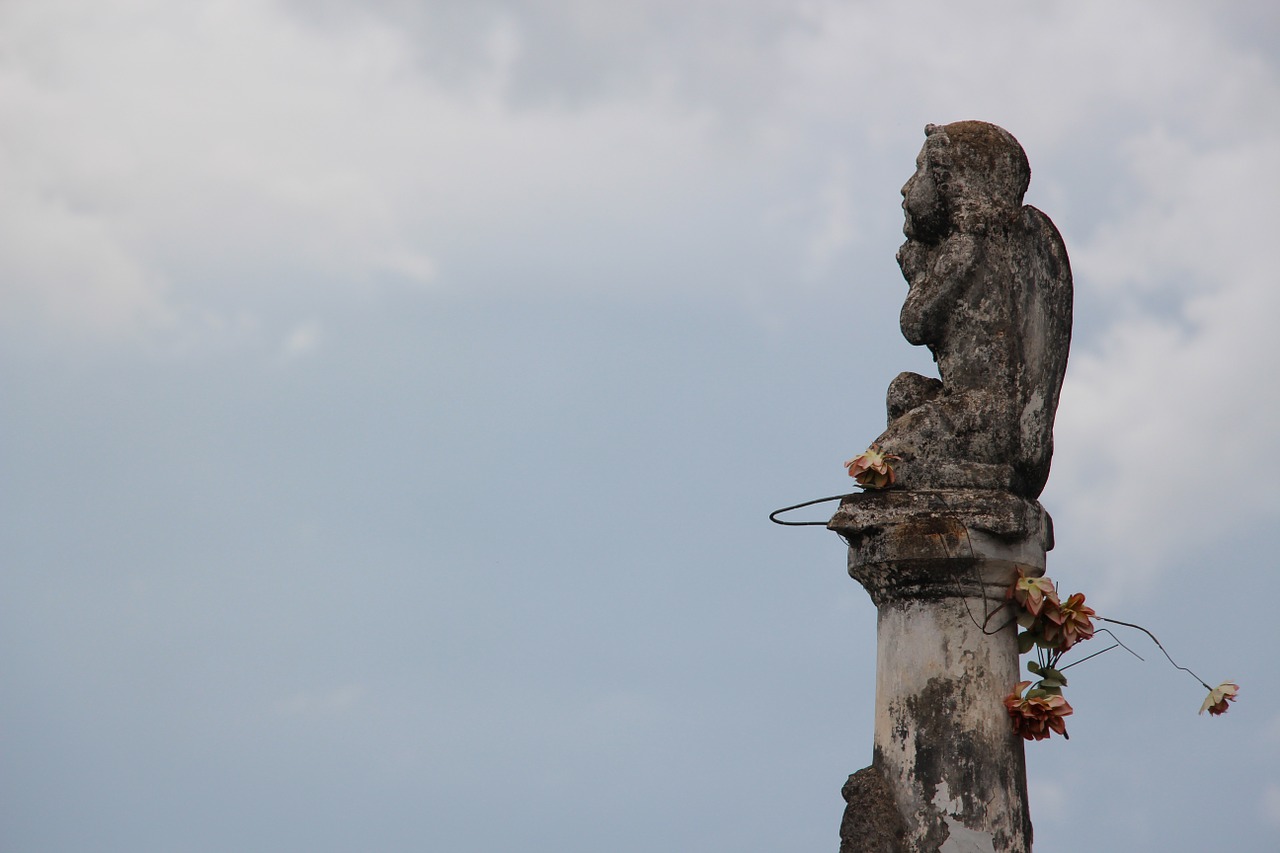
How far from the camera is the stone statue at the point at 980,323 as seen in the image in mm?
8516

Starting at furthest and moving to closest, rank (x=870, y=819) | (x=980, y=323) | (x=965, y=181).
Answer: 1. (x=965, y=181)
2. (x=980, y=323)
3. (x=870, y=819)

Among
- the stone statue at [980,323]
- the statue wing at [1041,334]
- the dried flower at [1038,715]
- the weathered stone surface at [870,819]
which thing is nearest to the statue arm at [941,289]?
the stone statue at [980,323]

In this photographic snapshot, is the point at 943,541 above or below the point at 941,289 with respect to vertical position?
below

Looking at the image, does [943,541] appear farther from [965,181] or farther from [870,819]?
[965,181]

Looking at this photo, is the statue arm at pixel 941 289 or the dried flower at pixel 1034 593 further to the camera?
the statue arm at pixel 941 289

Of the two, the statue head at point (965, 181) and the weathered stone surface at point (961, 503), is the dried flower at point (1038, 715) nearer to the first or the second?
the weathered stone surface at point (961, 503)

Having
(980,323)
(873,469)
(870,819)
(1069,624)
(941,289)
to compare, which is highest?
(941,289)

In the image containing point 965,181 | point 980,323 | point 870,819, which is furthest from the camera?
point 965,181

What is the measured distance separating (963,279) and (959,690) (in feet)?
6.72

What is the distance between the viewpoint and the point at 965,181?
882cm

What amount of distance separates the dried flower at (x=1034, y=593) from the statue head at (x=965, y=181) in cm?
181

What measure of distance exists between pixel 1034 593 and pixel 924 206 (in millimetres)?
2072

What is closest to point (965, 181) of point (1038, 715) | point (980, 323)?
point (980, 323)

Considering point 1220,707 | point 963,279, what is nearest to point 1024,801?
point 1220,707
